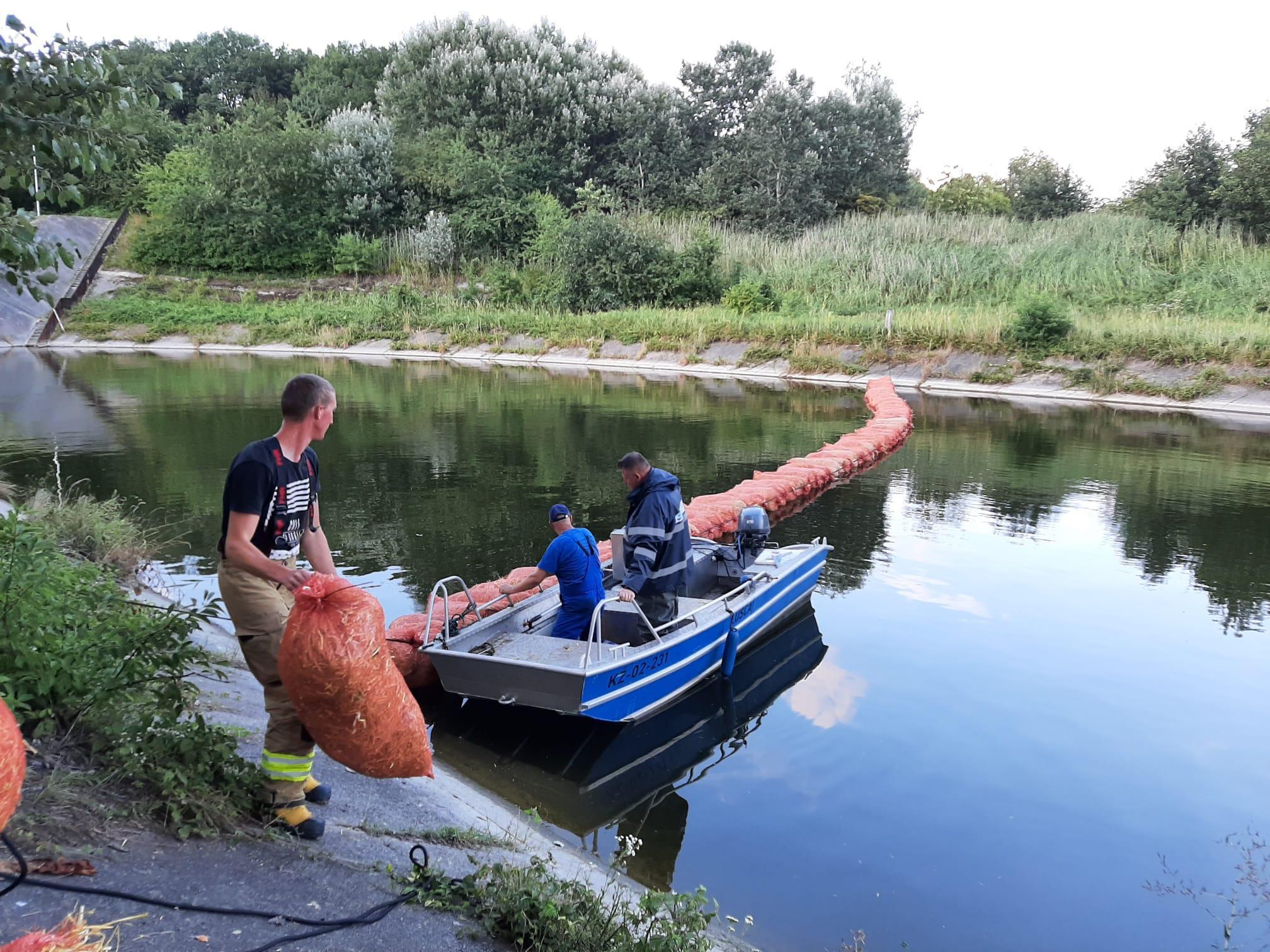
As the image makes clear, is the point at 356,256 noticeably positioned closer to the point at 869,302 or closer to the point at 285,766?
the point at 869,302

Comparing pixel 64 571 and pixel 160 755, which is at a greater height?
pixel 64 571

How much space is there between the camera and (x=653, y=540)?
23.4 feet

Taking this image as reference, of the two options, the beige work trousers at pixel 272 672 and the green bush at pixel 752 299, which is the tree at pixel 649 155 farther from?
the beige work trousers at pixel 272 672

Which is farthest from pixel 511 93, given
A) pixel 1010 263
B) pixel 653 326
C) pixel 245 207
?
pixel 1010 263

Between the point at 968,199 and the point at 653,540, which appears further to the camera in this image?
the point at 968,199

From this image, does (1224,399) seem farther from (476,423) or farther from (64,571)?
(64,571)

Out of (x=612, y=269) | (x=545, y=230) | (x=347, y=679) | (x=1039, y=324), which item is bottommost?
(x=347, y=679)

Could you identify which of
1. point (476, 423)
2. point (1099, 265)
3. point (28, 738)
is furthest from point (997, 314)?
point (28, 738)

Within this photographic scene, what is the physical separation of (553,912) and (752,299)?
33321 millimetres

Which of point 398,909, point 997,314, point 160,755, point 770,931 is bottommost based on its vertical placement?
point 770,931

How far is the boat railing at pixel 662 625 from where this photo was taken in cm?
632

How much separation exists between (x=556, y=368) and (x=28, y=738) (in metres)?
31.0

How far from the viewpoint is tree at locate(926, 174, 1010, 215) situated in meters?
50.0

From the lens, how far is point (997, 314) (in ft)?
99.0
